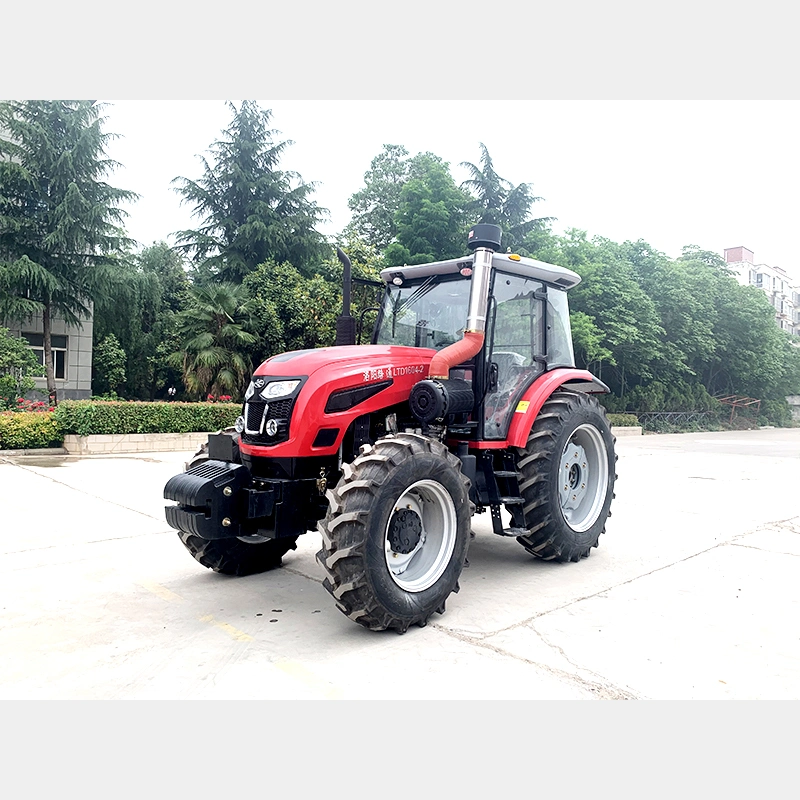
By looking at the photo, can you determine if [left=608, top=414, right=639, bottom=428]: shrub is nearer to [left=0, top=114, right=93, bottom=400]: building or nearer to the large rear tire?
[left=0, top=114, right=93, bottom=400]: building

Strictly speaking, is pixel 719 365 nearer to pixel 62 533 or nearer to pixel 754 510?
pixel 754 510

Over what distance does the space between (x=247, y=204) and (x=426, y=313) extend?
2045 centimetres

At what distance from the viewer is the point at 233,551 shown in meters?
4.83

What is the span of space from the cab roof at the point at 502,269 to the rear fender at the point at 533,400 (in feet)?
2.61

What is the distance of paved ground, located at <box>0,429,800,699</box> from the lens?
10.4 ft

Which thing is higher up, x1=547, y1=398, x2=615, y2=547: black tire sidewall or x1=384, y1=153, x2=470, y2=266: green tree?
x1=384, y1=153, x2=470, y2=266: green tree

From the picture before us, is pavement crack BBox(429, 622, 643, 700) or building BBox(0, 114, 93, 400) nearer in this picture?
pavement crack BBox(429, 622, 643, 700)

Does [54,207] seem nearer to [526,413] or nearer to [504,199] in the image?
[504,199]

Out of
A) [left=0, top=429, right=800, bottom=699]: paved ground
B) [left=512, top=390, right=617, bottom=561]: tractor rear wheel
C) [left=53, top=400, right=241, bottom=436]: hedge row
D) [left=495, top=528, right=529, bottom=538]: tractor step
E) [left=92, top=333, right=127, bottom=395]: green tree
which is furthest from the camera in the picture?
[left=92, top=333, right=127, bottom=395]: green tree

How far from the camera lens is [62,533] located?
6281 millimetres

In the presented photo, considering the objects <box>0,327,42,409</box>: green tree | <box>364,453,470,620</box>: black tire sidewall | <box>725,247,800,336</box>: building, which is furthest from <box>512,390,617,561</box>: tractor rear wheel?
<box>725,247,800,336</box>: building

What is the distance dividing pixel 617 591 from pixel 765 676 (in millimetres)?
1393

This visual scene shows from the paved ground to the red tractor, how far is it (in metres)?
0.32

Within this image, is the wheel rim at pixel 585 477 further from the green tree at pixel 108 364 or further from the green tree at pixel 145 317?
the green tree at pixel 108 364
